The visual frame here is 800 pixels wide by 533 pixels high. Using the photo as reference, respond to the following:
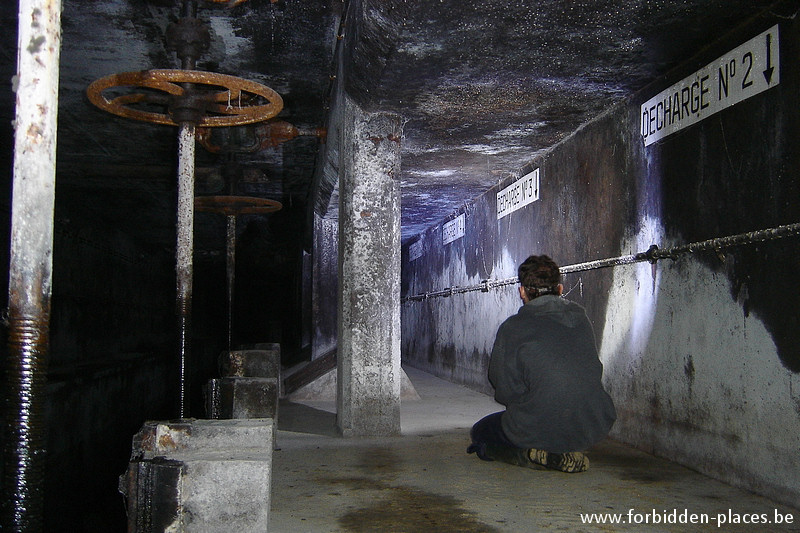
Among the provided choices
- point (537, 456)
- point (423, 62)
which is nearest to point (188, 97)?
point (423, 62)

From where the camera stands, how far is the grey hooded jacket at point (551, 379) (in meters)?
4.48

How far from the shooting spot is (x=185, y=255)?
5832 millimetres

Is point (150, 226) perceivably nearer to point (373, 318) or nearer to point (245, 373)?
point (245, 373)

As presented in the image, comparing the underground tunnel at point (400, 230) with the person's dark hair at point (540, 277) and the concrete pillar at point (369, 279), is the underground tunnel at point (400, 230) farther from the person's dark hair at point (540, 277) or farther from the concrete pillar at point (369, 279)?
the person's dark hair at point (540, 277)

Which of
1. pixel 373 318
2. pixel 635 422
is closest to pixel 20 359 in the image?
pixel 373 318

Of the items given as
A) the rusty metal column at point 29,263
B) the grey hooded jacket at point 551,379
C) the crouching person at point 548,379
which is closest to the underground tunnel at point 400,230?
the rusty metal column at point 29,263

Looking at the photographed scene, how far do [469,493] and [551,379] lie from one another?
3.02 ft

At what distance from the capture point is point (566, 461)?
471 cm

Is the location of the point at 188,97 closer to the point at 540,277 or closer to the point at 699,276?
the point at 540,277

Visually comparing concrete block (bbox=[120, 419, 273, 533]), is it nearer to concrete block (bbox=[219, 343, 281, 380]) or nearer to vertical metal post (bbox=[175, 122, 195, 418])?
vertical metal post (bbox=[175, 122, 195, 418])

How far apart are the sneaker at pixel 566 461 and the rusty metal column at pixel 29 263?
3265 millimetres

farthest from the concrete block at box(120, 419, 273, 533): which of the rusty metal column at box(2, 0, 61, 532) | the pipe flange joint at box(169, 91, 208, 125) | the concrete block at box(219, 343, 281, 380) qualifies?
the concrete block at box(219, 343, 281, 380)

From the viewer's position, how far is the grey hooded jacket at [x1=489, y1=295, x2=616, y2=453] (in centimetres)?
448

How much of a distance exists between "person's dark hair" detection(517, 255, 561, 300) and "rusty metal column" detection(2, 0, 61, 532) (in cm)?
311
